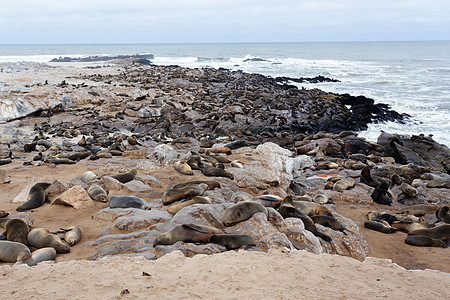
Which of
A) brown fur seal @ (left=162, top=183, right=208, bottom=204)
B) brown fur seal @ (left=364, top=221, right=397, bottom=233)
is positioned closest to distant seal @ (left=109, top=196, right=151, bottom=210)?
brown fur seal @ (left=162, top=183, right=208, bottom=204)

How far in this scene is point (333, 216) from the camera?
239 inches

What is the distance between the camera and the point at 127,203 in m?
5.76

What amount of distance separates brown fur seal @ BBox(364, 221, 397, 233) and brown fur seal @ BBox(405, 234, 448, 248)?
1.53 feet

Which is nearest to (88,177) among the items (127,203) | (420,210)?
(127,203)

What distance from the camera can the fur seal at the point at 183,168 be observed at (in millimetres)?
7689

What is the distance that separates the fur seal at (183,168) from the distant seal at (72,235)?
10.5ft

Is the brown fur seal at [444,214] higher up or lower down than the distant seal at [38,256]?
lower down

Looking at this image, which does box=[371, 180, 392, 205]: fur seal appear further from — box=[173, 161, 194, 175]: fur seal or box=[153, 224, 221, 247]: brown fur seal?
box=[153, 224, 221, 247]: brown fur seal

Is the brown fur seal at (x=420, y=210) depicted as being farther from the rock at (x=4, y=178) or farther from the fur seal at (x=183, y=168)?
the rock at (x=4, y=178)

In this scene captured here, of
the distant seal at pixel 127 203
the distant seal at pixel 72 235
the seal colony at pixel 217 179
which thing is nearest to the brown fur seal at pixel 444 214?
the seal colony at pixel 217 179

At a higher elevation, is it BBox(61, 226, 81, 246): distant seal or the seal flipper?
the seal flipper

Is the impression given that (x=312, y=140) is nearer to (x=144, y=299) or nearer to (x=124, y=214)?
(x=124, y=214)

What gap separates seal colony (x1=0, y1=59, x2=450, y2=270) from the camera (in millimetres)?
4703

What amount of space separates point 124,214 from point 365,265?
144 inches
